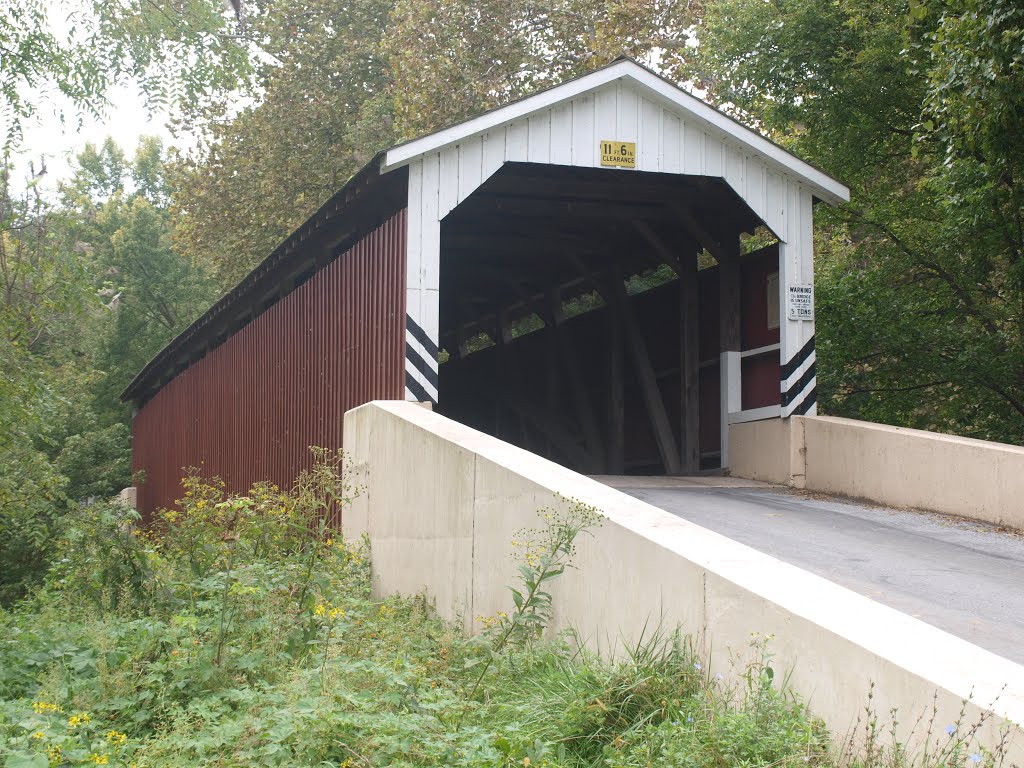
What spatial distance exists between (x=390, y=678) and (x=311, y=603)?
4.21ft

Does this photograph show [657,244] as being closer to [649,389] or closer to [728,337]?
[649,389]

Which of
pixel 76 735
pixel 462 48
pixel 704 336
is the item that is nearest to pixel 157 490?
pixel 462 48

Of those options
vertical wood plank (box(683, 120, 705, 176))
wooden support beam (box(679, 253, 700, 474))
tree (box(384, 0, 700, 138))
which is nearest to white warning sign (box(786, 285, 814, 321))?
vertical wood plank (box(683, 120, 705, 176))

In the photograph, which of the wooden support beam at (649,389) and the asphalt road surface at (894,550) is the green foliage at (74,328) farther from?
the wooden support beam at (649,389)

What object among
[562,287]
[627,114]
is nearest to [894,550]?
[627,114]

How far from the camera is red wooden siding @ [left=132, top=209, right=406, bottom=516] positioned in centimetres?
912

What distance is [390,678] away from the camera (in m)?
4.10

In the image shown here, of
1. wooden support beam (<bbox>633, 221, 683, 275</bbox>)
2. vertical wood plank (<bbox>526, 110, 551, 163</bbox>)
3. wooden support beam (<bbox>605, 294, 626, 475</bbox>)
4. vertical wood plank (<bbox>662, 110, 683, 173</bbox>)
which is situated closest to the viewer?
vertical wood plank (<bbox>526, 110, 551, 163</bbox>)

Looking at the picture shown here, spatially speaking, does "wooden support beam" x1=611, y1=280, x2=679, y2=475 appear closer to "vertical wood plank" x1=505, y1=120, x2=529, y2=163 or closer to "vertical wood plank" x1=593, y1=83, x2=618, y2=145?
"vertical wood plank" x1=593, y1=83, x2=618, y2=145

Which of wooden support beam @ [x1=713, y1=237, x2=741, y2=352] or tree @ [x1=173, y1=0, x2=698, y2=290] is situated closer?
wooden support beam @ [x1=713, y1=237, x2=741, y2=352]

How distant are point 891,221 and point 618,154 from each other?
5.45 metres

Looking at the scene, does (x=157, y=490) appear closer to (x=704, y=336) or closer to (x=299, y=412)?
(x=299, y=412)

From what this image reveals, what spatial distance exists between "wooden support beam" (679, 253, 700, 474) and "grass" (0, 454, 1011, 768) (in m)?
5.75

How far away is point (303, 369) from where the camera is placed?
11289 millimetres
